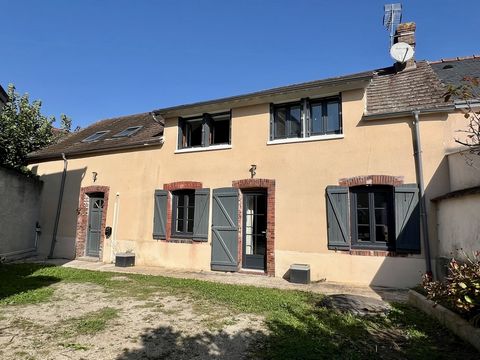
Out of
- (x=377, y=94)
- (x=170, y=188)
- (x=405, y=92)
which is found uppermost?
(x=377, y=94)

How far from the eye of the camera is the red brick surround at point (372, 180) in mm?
7352

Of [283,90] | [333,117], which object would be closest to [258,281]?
[333,117]

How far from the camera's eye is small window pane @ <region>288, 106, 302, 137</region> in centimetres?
873

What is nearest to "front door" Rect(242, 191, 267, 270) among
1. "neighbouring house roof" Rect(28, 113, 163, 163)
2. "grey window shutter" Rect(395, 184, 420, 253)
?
"grey window shutter" Rect(395, 184, 420, 253)

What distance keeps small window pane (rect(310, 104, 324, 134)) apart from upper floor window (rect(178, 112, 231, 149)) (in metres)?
2.51

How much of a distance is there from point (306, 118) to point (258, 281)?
14.3ft

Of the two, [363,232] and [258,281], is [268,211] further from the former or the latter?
[363,232]

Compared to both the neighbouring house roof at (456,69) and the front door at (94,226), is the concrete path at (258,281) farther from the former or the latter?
the neighbouring house roof at (456,69)

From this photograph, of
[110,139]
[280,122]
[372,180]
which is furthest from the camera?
[110,139]

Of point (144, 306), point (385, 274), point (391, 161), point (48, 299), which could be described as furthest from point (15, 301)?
point (391, 161)

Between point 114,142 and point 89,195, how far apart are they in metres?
2.11

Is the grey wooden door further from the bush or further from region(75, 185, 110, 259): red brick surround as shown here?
the bush

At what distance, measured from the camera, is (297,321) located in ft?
15.5

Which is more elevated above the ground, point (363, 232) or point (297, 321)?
point (363, 232)
